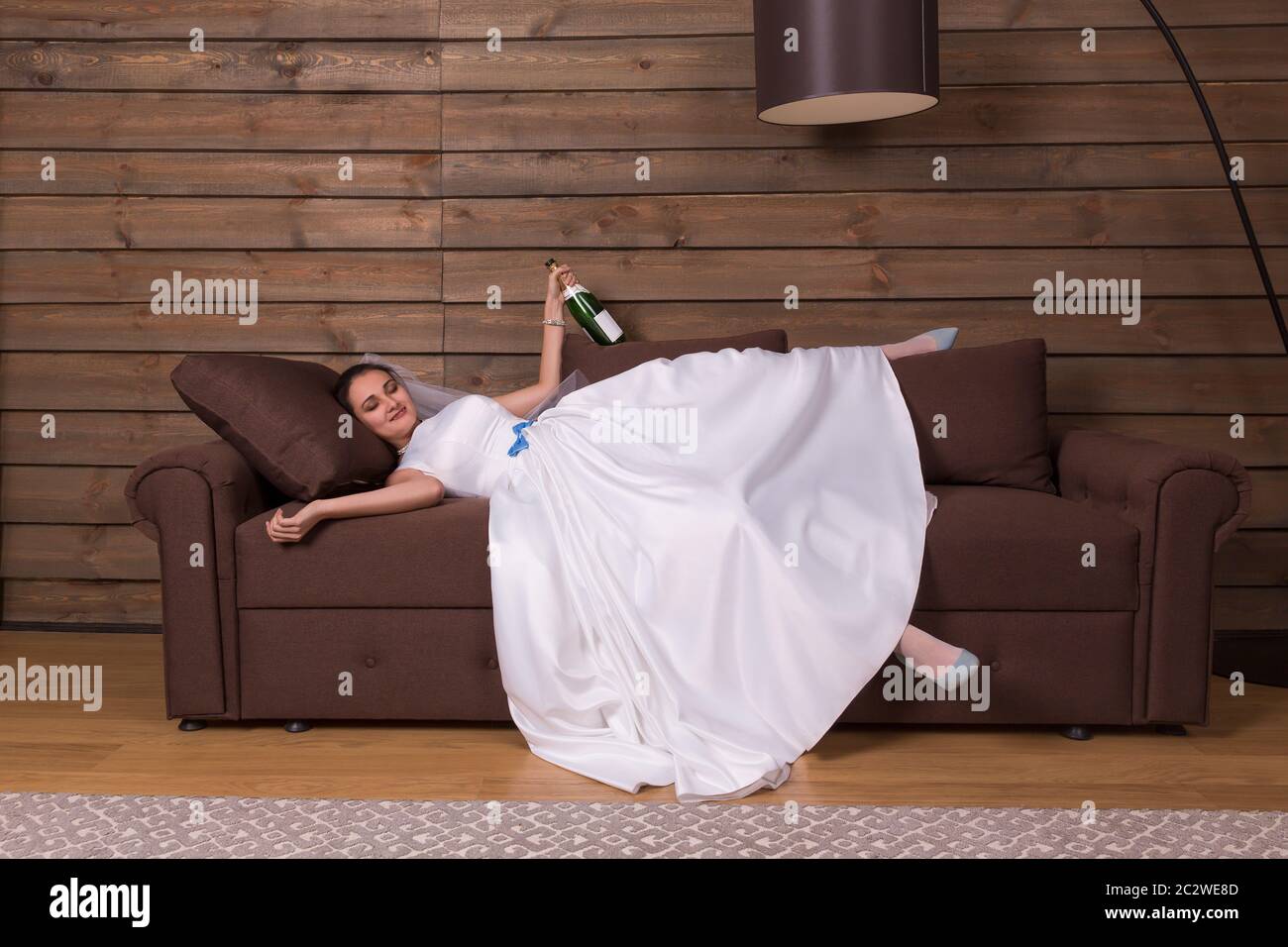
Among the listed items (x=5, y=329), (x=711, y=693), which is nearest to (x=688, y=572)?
(x=711, y=693)

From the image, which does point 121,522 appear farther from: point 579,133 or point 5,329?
point 579,133

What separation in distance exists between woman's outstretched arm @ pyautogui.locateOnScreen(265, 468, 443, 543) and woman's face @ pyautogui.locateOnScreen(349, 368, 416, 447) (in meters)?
0.21

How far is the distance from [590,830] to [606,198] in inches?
81.7

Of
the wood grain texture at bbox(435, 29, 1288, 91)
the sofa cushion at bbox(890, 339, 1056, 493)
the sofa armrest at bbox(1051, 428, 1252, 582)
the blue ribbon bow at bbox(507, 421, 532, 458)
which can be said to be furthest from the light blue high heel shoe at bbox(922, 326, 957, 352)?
the blue ribbon bow at bbox(507, 421, 532, 458)

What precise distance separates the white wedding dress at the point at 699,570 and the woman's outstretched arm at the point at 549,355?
37 cm

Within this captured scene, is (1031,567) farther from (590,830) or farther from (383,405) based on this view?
(383,405)

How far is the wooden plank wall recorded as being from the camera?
3365 mm

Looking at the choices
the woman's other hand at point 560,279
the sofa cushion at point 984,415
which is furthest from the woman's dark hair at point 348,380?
the sofa cushion at point 984,415

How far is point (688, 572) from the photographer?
90.9 inches

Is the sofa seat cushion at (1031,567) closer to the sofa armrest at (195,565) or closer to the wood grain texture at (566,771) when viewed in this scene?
the wood grain texture at (566,771)

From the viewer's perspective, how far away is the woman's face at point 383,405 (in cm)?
279

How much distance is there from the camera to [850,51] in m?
2.86

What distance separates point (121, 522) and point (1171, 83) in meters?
3.46

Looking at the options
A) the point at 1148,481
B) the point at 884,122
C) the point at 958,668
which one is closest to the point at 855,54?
Answer: the point at 884,122
